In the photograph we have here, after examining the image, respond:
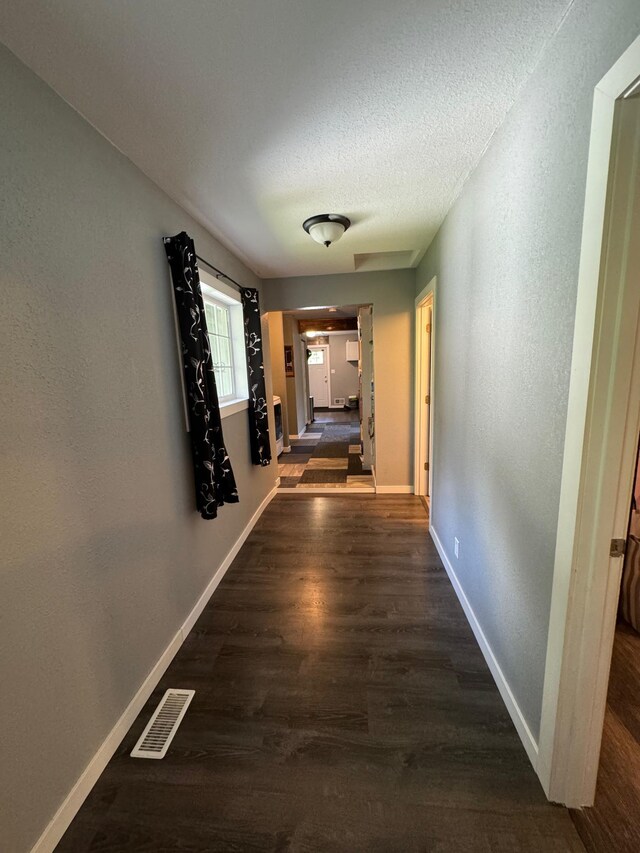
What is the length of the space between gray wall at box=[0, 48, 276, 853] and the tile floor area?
2630 mm

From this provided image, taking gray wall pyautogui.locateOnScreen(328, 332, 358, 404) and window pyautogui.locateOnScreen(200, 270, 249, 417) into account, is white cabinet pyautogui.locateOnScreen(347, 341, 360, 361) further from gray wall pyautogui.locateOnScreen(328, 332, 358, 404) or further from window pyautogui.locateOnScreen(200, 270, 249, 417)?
window pyautogui.locateOnScreen(200, 270, 249, 417)

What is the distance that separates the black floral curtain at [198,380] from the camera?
5.78 ft

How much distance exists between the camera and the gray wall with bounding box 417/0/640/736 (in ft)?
3.03

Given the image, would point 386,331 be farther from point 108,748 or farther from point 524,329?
point 108,748

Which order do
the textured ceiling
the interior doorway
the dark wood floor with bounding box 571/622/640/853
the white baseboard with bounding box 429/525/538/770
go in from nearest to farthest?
1. the textured ceiling
2. the dark wood floor with bounding box 571/622/640/853
3. the white baseboard with bounding box 429/525/538/770
4. the interior doorway

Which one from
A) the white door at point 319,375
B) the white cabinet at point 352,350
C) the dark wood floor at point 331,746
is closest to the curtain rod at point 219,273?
the dark wood floor at point 331,746

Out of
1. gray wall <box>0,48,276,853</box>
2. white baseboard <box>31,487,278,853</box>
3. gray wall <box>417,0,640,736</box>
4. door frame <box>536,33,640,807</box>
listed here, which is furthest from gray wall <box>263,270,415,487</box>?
door frame <box>536,33,640,807</box>

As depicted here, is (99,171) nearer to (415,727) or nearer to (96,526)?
(96,526)

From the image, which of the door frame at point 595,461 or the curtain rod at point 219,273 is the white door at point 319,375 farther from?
the door frame at point 595,461

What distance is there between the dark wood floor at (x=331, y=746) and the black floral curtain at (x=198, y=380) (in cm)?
81

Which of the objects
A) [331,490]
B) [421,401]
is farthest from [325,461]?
[421,401]

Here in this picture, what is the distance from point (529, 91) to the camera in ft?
3.71

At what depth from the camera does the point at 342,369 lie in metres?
10.4

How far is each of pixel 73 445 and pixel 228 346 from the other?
204 centimetres
